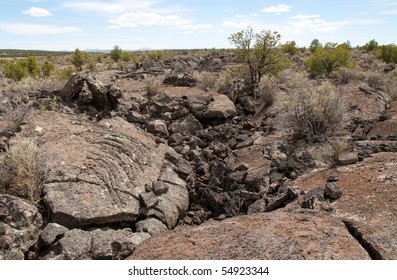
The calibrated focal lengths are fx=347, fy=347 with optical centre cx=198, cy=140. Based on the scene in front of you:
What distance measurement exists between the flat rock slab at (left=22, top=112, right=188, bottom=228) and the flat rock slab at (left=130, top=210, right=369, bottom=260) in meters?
1.24

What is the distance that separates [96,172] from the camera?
260 inches

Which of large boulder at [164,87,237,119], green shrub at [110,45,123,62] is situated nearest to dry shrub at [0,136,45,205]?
large boulder at [164,87,237,119]

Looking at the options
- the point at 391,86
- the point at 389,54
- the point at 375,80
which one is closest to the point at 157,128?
the point at 391,86

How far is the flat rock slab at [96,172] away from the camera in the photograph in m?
5.79

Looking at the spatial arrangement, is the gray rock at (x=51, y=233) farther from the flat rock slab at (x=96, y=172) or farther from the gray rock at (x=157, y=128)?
the gray rock at (x=157, y=128)

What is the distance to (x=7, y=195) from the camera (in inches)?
221

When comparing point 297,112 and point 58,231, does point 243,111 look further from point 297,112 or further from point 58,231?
point 58,231

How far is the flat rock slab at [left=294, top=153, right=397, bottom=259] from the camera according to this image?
443cm

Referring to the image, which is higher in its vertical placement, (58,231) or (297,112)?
(297,112)

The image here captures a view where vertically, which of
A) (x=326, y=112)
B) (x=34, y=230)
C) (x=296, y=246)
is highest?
(x=326, y=112)

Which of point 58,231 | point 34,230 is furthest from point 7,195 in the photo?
point 58,231

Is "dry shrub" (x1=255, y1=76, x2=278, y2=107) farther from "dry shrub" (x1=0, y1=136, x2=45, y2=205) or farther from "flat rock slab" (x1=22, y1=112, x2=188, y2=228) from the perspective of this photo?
"dry shrub" (x1=0, y1=136, x2=45, y2=205)

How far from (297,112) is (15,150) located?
7.31 m

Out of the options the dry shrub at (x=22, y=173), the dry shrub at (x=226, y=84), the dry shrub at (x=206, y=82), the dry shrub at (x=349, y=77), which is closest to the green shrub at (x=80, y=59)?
the dry shrub at (x=206, y=82)
